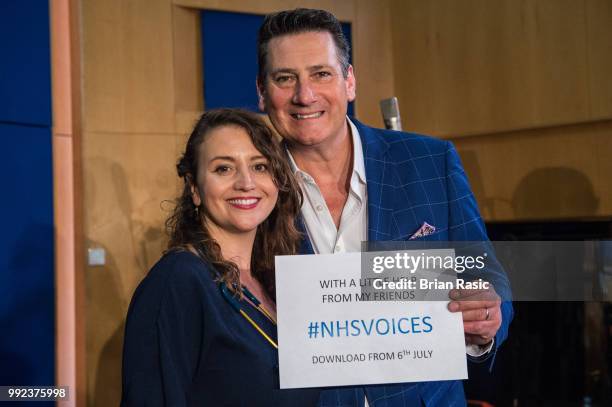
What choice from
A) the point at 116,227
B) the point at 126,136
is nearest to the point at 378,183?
the point at 116,227

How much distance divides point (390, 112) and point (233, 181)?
98.3 inches

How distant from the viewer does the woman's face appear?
1677 millimetres

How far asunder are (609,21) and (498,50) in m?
0.79

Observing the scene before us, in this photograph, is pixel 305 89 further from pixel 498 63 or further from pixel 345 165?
pixel 498 63

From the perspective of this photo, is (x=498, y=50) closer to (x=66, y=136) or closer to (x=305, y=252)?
(x=66, y=136)

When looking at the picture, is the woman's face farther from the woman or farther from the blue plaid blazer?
the blue plaid blazer

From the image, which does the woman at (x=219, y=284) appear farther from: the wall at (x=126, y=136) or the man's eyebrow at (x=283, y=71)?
the wall at (x=126, y=136)

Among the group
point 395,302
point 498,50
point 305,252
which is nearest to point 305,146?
point 305,252

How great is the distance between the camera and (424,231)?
1770 millimetres

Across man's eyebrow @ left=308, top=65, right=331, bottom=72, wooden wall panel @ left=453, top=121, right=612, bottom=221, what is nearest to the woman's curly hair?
man's eyebrow @ left=308, top=65, right=331, bottom=72

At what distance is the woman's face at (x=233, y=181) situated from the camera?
1.68 meters

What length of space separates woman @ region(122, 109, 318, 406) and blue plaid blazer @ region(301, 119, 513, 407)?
0.16m

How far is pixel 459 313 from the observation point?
1.59 metres

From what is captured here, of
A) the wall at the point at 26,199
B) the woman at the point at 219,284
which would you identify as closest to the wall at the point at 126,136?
the wall at the point at 26,199
